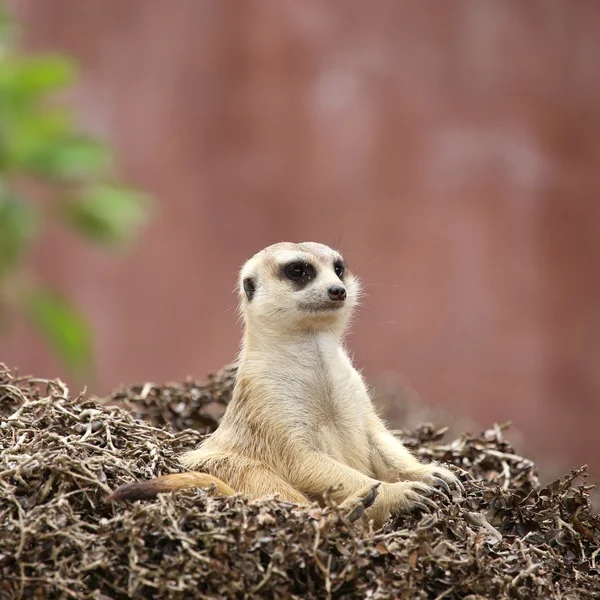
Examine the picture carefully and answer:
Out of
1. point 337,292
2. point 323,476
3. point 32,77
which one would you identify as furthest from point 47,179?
point 323,476

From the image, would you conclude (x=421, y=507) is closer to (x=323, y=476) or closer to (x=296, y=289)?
(x=323, y=476)

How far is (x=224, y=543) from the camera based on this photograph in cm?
173

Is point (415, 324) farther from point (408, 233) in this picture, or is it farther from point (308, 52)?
point (308, 52)

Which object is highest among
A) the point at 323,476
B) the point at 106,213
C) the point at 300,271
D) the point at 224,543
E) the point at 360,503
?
the point at 106,213

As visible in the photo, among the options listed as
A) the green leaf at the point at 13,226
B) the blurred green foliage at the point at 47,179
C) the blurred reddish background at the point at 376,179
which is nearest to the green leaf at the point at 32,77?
the blurred green foliage at the point at 47,179

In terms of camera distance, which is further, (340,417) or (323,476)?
(340,417)

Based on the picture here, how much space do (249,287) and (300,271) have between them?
0.18m

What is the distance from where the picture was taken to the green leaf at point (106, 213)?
5.18 metres

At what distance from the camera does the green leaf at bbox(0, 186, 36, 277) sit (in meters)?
4.89

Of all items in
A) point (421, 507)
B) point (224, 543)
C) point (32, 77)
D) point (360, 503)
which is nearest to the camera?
point (224, 543)

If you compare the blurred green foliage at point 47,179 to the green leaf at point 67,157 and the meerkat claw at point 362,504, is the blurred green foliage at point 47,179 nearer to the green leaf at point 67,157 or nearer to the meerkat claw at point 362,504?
the green leaf at point 67,157

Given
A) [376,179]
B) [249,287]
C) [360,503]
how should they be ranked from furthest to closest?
[376,179], [249,287], [360,503]

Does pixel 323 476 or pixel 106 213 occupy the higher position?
pixel 106 213

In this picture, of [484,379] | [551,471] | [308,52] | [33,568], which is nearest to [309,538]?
[33,568]
